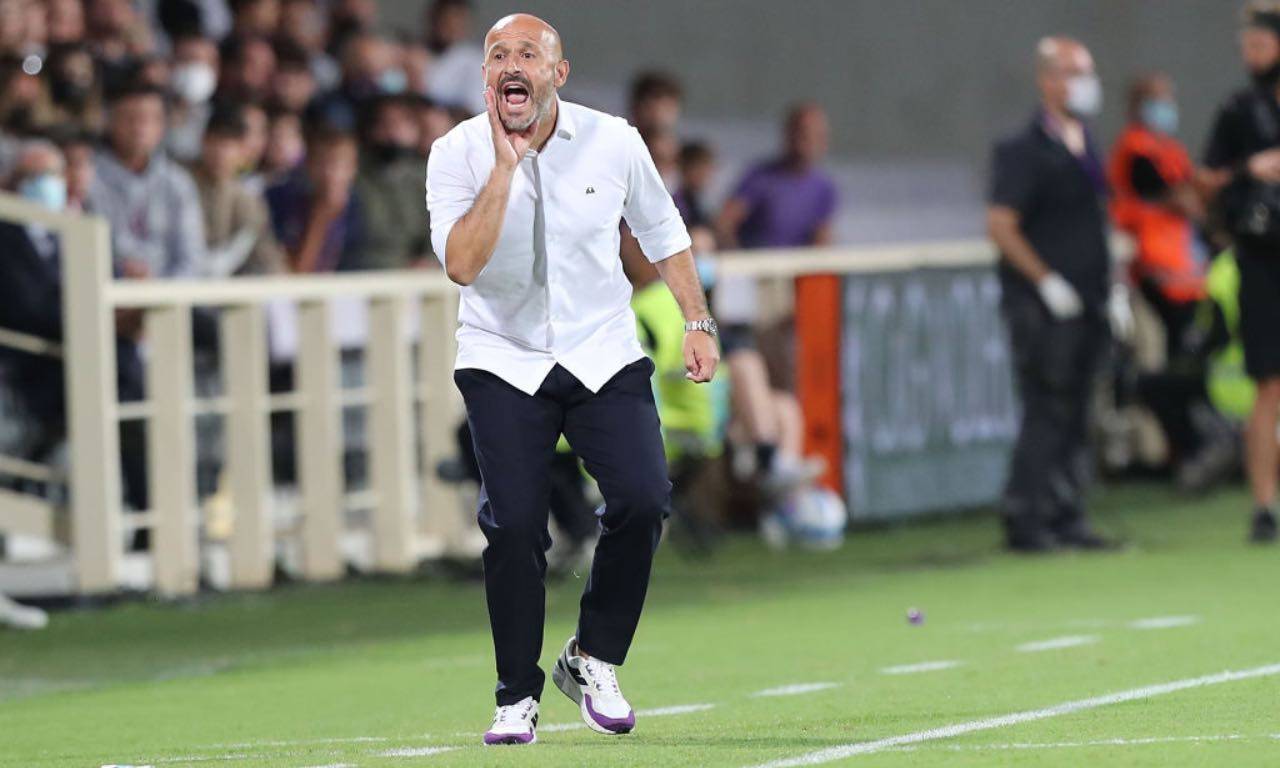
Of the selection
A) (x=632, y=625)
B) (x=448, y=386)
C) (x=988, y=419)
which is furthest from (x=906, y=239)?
(x=632, y=625)

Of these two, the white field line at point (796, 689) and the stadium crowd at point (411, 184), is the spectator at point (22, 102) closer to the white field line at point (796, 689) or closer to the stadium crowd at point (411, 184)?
the stadium crowd at point (411, 184)

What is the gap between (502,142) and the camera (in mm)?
7359

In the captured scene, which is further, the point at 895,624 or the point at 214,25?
the point at 214,25

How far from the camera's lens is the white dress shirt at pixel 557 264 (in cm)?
771

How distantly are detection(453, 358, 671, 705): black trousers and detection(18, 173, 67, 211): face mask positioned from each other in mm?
6665

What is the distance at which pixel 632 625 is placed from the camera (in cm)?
793

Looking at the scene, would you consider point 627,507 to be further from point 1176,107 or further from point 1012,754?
point 1176,107

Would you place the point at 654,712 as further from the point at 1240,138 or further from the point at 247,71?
the point at 247,71

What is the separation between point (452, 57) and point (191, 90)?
8.87ft

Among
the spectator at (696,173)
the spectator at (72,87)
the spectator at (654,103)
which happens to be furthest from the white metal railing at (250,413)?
the spectator at (654,103)

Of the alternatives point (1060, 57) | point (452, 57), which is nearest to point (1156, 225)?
point (452, 57)

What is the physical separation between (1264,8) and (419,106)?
488 centimetres

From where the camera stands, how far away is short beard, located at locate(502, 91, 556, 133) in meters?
7.39

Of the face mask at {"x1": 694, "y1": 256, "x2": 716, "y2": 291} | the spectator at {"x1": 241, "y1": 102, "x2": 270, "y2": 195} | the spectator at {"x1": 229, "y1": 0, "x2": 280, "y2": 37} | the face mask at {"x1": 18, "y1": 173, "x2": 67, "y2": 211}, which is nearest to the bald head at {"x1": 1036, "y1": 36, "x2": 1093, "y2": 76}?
the face mask at {"x1": 694, "y1": 256, "x2": 716, "y2": 291}
